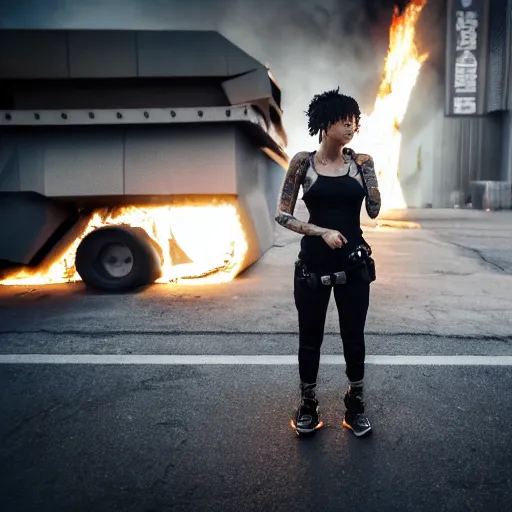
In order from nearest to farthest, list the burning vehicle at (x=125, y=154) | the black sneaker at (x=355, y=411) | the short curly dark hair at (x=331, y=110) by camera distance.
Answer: the short curly dark hair at (x=331, y=110)
the black sneaker at (x=355, y=411)
the burning vehicle at (x=125, y=154)

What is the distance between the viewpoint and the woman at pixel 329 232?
2086 millimetres

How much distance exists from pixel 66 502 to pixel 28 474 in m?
0.29

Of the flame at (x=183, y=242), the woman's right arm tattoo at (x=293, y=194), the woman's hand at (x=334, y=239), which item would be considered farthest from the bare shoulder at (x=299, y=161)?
the flame at (x=183, y=242)

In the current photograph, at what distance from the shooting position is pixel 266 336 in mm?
3670

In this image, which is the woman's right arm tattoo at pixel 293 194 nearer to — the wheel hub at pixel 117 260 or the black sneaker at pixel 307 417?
the black sneaker at pixel 307 417

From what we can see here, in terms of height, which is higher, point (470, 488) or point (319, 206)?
point (319, 206)

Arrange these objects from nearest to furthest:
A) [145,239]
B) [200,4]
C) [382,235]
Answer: [145,239] → [382,235] → [200,4]

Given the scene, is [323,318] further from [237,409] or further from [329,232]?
[237,409]

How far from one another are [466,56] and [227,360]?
87.3 ft

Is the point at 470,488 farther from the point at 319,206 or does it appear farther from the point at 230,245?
the point at 230,245

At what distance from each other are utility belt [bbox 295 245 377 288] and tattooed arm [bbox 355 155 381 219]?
8.4 inches

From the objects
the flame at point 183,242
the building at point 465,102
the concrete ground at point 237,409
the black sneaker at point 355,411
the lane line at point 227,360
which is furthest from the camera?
the building at point 465,102

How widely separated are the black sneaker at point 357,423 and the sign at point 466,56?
1049 inches

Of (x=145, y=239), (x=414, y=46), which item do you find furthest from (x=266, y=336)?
(x=414, y=46)
